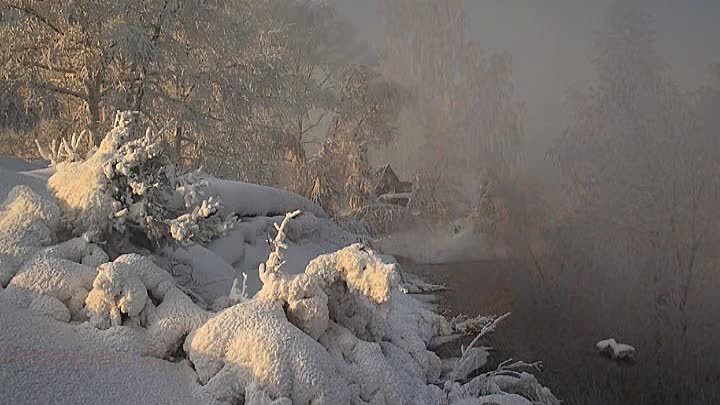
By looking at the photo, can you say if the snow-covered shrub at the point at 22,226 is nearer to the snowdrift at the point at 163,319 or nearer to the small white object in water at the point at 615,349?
the snowdrift at the point at 163,319

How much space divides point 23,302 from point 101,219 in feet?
4.10

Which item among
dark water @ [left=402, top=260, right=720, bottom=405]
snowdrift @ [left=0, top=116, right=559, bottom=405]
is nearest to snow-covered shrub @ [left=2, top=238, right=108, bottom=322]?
snowdrift @ [left=0, top=116, right=559, bottom=405]

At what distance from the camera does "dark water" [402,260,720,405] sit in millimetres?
8008

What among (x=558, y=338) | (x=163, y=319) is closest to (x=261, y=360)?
(x=163, y=319)

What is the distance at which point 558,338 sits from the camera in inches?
409

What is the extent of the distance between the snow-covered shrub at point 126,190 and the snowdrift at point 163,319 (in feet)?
0.05

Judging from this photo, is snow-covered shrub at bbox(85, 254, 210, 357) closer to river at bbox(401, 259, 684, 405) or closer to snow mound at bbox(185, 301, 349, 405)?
snow mound at bbox(185, 301, 349, 405)

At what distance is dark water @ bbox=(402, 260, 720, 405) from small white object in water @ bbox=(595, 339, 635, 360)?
139 millimetres

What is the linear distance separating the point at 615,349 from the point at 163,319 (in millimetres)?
7655

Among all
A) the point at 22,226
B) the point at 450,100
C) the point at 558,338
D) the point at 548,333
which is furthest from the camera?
the point at 450,100

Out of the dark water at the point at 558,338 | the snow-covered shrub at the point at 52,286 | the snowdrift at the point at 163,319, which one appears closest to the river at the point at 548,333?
the dark water at the point at 558,338

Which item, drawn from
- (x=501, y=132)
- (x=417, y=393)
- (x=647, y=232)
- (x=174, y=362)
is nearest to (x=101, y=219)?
(x=174, y=362)

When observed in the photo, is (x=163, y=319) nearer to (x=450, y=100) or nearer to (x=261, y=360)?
(x=261, y=360)

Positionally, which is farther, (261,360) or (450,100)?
(450,100)
